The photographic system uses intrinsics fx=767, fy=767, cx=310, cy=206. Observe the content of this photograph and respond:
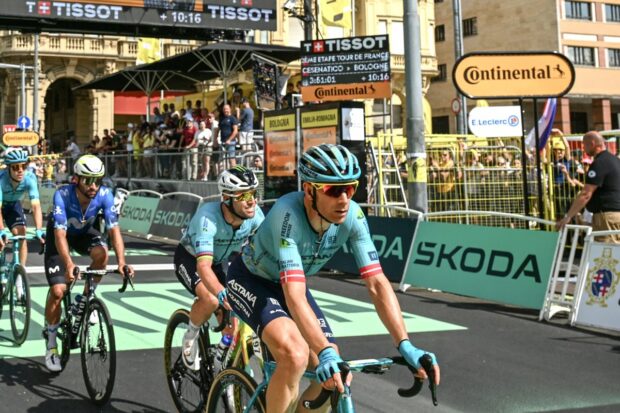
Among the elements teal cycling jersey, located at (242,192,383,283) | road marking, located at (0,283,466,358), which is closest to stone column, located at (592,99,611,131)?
road marking, located at (0,283,466,358)

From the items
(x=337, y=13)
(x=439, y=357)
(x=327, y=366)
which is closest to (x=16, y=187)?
(x=439, y=357)

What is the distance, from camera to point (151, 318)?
9.51 metres

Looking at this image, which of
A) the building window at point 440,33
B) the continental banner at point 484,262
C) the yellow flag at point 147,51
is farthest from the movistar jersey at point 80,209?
the building window at point 440,33

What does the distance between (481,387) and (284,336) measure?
3.29 meters

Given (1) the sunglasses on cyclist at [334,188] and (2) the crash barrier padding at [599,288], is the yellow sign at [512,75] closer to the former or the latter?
(2) the crash barrier padding at [599,288]

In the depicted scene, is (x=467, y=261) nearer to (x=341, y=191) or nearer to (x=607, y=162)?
(x=607, y=162)

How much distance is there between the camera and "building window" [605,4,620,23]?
56.9m

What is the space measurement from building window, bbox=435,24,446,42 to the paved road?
5439 centimetres

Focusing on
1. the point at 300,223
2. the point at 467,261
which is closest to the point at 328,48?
the point at 467,261

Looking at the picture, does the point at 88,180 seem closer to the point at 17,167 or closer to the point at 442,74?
the point at 17,167

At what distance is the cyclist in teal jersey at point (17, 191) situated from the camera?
9266 mm

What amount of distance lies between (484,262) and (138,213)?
12.6 meters

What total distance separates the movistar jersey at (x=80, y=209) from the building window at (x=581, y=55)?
53242mm

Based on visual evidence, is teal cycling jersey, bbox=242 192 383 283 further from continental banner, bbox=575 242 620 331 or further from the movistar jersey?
continental banner, bbox=575 242 620 331
